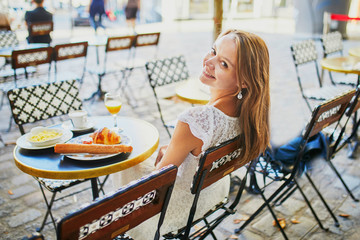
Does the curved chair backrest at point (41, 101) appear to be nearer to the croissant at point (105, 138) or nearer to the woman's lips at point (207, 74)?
the croissant at point (105, 138)

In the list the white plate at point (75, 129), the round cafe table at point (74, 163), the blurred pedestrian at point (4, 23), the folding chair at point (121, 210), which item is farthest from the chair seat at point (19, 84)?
the folding chair at point (121, 210)

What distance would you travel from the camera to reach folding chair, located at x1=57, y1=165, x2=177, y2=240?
1155 millimetres

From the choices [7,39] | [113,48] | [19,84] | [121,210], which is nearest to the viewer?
[121,210]

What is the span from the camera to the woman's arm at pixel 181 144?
6.07 ft

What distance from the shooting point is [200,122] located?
6.06 feet

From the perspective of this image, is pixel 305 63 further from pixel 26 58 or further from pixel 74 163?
pixel 74 163

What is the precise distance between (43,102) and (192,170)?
1.64m

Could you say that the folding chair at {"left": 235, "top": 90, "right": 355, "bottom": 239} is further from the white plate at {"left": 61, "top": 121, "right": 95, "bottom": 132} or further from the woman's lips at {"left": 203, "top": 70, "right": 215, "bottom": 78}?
the white plate at {"left": 61, "top": 121, "right": 95, "bottom": 132}

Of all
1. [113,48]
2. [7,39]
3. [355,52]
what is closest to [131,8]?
[7,39]

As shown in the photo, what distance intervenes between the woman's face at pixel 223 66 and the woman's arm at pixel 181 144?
14.3 inches

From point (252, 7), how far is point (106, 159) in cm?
2145

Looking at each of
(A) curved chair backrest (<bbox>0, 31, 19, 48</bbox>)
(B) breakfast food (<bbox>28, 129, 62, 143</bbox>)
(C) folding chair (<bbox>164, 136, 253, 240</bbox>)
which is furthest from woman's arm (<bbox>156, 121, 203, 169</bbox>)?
(A) curved chair backrest (<bbox>0, 31, 19, 48</bbox>)

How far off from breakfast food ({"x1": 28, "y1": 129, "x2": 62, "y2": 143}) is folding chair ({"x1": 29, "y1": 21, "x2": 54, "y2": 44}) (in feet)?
16.2

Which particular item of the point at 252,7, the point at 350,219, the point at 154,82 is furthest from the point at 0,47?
the point at 252,7
